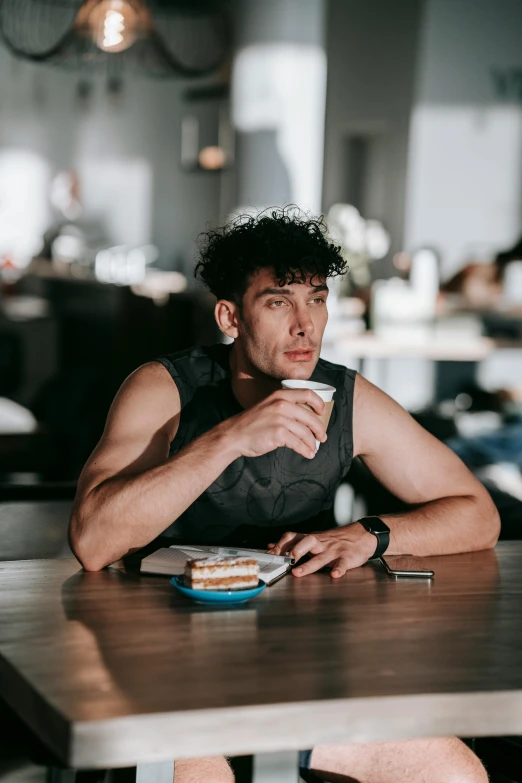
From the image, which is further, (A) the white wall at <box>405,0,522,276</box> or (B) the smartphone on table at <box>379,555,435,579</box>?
(A) the white wall at <box>405,0,522,276</box>

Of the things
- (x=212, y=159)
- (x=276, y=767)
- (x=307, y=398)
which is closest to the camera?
(x=276, y=767)

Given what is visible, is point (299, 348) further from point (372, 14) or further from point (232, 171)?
point (372, 14)

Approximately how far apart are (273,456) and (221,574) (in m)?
0.46

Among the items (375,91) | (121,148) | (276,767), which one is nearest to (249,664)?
(276,767)

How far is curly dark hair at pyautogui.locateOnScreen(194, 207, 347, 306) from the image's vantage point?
191 centimetres

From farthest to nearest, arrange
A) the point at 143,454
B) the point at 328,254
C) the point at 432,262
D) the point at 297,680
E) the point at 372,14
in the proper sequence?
1. the point at 372,14
2. the point at 432,262
3. the point at 328,254
4. the point at 143,454
5. the point at 297,680

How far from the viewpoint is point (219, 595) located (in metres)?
1.45

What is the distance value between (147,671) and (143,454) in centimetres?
66

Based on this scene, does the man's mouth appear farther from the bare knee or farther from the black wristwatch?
the bare knee

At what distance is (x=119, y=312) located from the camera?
24.9 feet

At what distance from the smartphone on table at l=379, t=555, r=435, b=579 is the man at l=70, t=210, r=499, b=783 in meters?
0.02

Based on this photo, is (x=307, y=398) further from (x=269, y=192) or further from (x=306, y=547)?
(x=269, y=192)

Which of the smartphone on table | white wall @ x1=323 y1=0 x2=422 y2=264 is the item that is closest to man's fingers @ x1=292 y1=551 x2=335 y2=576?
the smartphone on table

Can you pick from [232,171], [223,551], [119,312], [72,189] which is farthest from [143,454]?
[72,189]
